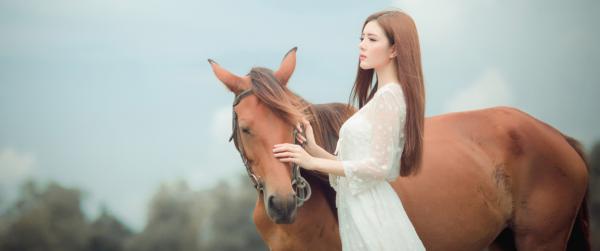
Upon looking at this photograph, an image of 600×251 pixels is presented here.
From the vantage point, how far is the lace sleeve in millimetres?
2119

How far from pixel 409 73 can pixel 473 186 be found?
1.54 metres

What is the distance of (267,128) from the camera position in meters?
2.31

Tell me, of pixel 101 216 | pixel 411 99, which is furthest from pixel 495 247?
pixel 101 216

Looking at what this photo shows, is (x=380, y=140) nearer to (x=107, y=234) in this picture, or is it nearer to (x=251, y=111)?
(x=251, y=111)

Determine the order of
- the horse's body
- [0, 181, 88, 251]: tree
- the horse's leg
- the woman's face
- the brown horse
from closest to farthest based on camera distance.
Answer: the woman's face
the brown horse
the horse's body
the horse's leg
[0, 181, 88, 251]: tree

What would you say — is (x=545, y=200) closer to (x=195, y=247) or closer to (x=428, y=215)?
(x=428, y=215)

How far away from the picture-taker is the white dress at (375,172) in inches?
83.7

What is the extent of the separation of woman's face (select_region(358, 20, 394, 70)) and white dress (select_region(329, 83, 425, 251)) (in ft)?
0.31

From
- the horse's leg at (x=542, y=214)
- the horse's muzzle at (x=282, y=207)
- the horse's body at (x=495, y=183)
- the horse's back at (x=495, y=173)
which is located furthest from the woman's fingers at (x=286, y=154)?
the horse's leg at (x=542, y=214)

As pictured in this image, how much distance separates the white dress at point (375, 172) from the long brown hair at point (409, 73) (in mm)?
29

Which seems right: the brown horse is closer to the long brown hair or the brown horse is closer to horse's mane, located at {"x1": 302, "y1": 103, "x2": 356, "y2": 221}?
horse's mane, located at {"x1": 302, "y1": 103, "x2": 356, "y2": 221}

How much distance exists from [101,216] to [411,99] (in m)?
4.12

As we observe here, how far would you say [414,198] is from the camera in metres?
3.19

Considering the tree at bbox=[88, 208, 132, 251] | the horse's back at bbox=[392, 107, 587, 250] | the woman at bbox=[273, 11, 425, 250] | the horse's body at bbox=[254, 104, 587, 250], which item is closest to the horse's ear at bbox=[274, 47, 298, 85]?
the woman at bbox=[273, 11, 425, 250]
